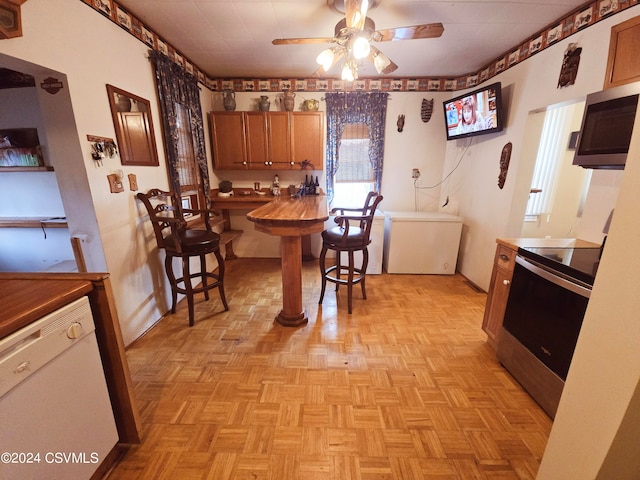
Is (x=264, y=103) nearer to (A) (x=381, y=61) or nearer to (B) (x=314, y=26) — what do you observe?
(B) (x=314, y=26)

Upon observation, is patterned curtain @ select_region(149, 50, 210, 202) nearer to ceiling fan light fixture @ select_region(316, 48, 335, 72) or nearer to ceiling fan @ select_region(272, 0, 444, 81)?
ceiling fan @ select_region(272, 0, 444, 81)

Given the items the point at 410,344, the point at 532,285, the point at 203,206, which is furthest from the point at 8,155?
the point at 532,285

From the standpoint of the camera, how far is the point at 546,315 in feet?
4.68

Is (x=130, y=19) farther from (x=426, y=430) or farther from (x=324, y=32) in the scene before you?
(x=426, y=430)

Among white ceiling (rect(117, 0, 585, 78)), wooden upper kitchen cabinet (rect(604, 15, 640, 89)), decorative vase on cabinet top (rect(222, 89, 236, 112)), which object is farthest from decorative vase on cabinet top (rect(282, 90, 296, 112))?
wooden upper kitchen cabinet (rect(604, 15, 640, 89))

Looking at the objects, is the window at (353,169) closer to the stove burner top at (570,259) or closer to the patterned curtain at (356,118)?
the patterned curtain at (356,118)

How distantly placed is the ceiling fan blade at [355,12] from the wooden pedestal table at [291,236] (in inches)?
48.4

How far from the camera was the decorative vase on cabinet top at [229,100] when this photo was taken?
3.31 metres

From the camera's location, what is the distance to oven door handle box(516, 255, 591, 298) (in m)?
→ 1.21

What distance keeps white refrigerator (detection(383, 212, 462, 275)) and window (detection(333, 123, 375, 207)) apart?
63 cm

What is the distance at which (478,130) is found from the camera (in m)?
2.79

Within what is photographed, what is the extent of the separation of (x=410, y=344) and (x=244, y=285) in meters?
1.96

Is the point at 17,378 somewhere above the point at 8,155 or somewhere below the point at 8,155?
below

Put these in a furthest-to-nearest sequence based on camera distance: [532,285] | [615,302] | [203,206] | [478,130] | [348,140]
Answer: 1. [348,140]
2. [203,206]
3. [478,130]
4. [532,285]
5. [615,302]
